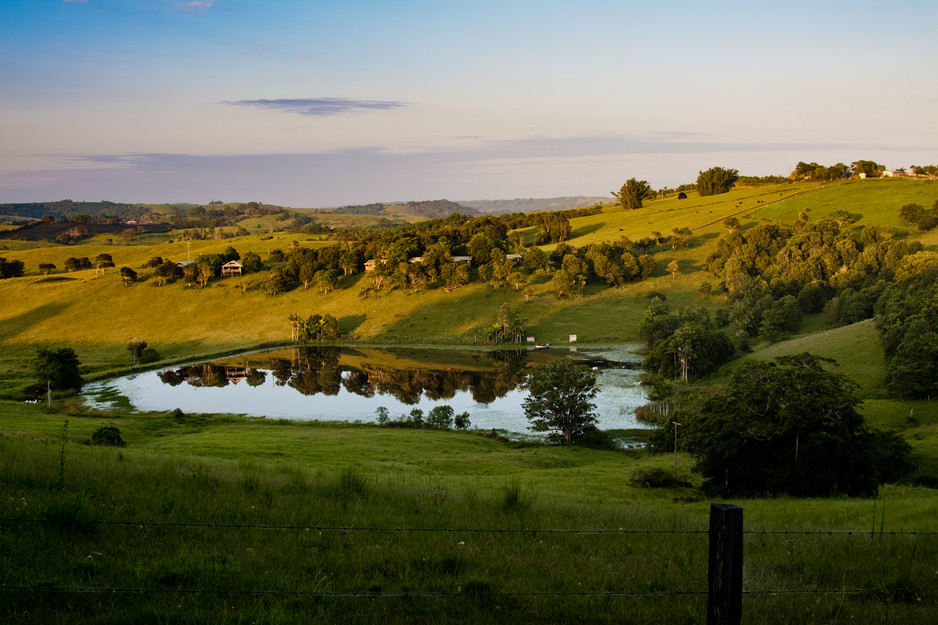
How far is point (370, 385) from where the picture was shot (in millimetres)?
64625

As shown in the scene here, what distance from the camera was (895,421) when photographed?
39750 millimetres

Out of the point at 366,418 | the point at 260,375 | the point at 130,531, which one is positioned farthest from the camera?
the point at 260,375

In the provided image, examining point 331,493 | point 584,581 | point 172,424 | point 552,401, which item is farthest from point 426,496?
point 172,424

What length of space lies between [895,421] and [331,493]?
40.6 m

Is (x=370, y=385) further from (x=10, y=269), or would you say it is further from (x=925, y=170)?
(x=925, y=170)

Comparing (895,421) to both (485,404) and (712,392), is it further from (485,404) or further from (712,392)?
(485,404)

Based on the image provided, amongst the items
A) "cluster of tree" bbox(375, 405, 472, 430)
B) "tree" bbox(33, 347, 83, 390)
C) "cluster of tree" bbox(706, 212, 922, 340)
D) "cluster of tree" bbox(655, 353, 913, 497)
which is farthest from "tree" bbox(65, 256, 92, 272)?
"cluster of tree" bbox(655, 353, 913, 497)

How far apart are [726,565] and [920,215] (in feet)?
391

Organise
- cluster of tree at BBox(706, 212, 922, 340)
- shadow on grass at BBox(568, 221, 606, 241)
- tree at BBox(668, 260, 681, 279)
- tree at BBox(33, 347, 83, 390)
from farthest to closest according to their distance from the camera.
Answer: shadow on grass at BBox(568, 221, 606, 241), tree at BBox(668, 260, 681, 279), cluster of tree at BBox(706, 212, 922, 340), tree at BBox(33, 347, 83, 390)

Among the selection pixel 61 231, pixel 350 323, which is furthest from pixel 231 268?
pixel 61 231

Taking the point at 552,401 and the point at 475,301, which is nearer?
the point at 552,401

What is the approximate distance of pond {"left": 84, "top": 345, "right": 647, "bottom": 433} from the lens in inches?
2106

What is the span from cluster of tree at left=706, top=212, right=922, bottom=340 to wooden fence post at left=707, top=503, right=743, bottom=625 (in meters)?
72.4

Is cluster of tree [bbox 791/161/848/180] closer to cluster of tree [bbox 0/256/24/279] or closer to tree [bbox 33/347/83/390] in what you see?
tree [bbox 33/347/83/390]
